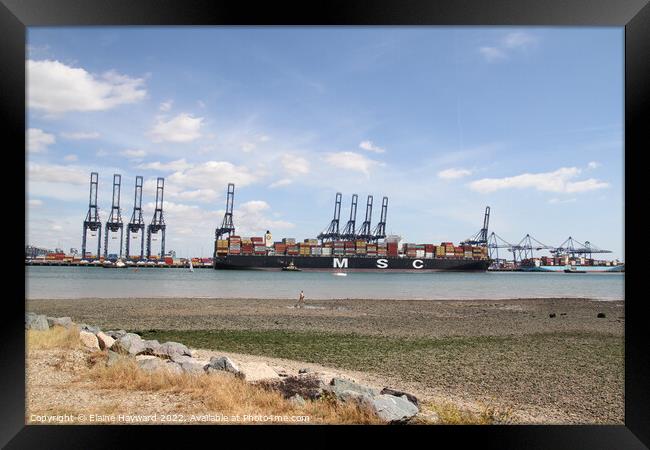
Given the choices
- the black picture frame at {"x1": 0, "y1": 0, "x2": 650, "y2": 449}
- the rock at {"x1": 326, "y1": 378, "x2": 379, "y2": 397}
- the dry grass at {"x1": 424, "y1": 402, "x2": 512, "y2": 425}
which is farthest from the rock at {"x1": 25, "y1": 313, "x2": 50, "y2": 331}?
the dry grass at {"x1": 424, "y1": 402, "x2": 512, "y2": 425}

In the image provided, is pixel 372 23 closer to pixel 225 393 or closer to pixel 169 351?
pixel 225 393

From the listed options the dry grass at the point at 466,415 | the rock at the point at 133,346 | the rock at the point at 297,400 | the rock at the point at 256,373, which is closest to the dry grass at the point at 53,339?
the rock at the point at 133,346

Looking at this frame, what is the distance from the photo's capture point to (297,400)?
9.60 ft

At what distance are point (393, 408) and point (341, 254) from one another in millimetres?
36995

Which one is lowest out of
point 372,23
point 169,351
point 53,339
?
point 169,351

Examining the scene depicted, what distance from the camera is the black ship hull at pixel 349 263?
37500mm

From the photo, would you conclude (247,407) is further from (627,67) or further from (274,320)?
(274,320)

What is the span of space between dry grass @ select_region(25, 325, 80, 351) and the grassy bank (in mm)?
1798

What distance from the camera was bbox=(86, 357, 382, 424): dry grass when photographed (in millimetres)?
2760

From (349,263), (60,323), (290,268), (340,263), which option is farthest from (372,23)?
(349,263)

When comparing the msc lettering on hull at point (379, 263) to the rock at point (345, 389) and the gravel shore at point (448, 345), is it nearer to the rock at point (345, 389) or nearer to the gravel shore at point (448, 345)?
the gravel shore at point (448, 345)

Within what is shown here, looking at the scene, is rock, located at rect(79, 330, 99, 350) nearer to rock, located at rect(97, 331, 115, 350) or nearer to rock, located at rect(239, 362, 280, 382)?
rock, located at rect(97, 331, 115, 350)

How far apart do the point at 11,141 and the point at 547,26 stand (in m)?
3.00

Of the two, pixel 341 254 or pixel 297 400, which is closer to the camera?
pixel 297 400
